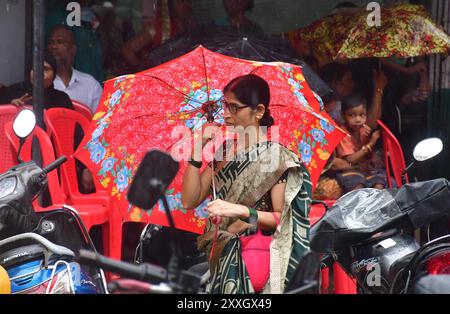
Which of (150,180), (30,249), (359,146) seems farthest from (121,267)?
(359,146)

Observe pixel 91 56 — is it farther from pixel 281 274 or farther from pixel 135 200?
pixel 135 200

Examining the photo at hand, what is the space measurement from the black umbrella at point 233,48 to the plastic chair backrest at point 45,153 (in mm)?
1084

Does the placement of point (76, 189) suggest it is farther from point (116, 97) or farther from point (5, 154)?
point (116, 97)

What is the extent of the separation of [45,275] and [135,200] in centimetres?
143

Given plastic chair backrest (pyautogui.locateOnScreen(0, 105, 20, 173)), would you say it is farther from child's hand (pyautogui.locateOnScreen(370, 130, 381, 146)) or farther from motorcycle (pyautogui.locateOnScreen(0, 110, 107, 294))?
child's hand (pyautogui.locateOnScreen(370, 130, 381, 146))

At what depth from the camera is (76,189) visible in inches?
247

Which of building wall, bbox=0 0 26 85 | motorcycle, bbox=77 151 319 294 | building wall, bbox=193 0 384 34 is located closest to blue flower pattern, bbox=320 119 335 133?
motorcycle, bbox=77 151 319 294

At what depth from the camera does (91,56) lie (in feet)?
24.1

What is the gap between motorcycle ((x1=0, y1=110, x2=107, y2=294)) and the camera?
454 cm

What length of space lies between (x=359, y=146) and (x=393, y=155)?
0.40m

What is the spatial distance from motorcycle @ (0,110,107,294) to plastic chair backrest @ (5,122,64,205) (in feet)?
2.80

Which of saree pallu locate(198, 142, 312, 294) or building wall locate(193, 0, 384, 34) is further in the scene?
building wall locate(193, 0, 384, 34)

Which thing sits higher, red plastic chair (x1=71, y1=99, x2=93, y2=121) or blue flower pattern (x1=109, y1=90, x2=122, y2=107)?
red plastic chair (x1=71, y1=99, x2=93, y2=121)
